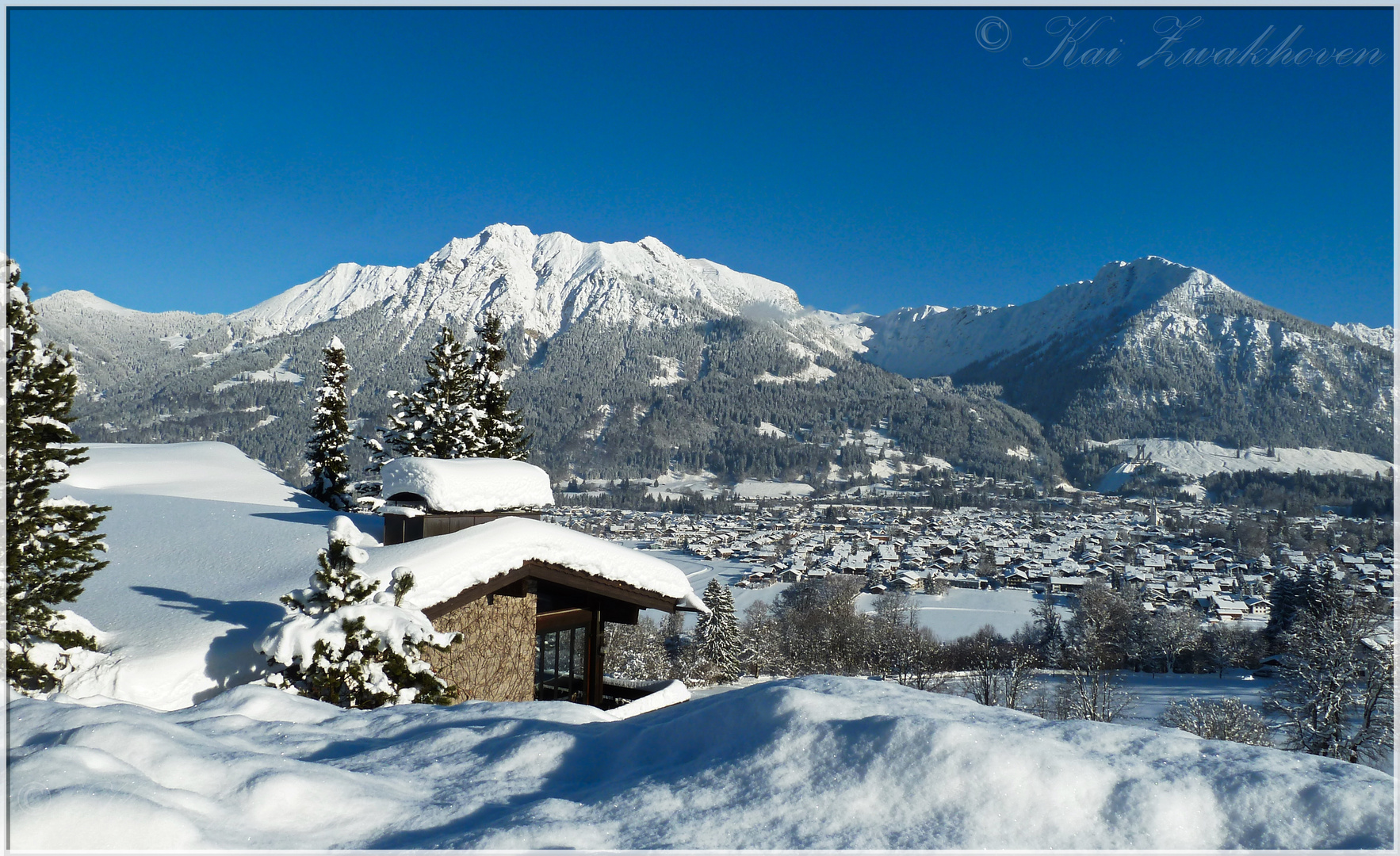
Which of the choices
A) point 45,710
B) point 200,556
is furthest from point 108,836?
point 200,556

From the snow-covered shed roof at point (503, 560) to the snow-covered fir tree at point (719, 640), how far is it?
3455 cm

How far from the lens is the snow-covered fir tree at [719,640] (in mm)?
44781

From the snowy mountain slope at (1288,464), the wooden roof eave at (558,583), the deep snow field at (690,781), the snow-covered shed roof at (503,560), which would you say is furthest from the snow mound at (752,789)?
the snowy mountain slope at (1288,464)

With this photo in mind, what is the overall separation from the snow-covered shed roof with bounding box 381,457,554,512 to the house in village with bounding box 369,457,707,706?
0.02 meters

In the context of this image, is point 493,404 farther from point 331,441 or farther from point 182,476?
point 182,476

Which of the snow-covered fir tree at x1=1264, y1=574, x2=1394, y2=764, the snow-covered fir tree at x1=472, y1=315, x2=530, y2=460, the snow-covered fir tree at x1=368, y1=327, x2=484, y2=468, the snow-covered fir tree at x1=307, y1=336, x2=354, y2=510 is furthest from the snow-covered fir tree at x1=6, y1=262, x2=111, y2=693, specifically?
the snow-covered fir tree at x1=1264, y1=574, x2=1394, y2=764

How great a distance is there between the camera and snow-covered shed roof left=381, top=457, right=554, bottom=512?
35.7 feet

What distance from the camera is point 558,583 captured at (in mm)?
10102

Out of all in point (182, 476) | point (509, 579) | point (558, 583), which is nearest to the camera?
point (509, 579)

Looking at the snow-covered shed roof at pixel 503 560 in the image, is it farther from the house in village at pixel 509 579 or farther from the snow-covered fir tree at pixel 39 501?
the snow-covered fir tree at pixel 39 501

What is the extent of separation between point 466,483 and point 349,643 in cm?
482

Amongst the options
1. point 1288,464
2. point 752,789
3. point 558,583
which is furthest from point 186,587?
point 1288,464

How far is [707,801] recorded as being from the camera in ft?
9.17

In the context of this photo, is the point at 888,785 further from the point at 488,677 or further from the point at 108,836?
the point at 488,677
